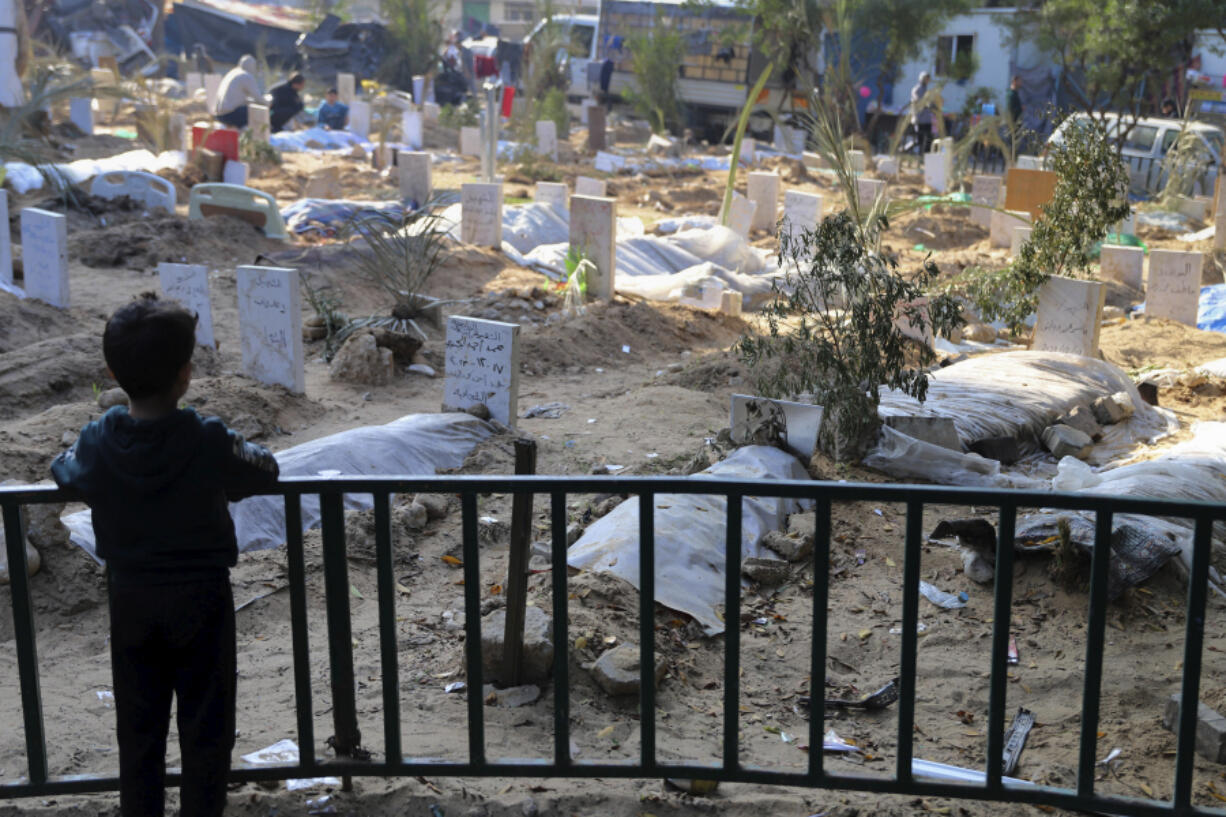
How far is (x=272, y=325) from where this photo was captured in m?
7.13

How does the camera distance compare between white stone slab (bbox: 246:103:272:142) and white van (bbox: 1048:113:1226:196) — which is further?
white stone slab (bbox: 246:103:272:142)

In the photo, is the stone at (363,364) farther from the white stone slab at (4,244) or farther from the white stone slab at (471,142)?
the white stone slab at (471,142)

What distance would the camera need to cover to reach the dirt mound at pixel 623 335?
8641 mm

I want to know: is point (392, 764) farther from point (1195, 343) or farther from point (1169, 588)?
point (1195, 343)

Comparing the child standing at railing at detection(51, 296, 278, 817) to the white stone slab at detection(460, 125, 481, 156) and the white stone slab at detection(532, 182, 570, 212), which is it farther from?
the white stone slab at detection(460, 125, 481, 156)

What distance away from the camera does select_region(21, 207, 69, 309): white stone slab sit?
874 centimetres

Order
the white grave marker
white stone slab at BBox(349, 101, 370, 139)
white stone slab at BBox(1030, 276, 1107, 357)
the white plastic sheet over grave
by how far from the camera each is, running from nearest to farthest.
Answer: the white plastic sheet over grave < white stone slab at BBox(1030, 276, 1107, 357) < the white grave marker < white stone slab at BBox(349, 101, 370, 139)

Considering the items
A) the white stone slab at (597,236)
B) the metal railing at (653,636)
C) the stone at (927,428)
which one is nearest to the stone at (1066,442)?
the stone at (927,428)

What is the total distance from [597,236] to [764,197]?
5.34 m

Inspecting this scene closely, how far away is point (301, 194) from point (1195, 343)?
11.6m

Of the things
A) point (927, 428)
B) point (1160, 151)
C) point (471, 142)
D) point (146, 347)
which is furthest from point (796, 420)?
point (471, 142)

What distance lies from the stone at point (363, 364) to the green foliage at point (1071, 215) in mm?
4544

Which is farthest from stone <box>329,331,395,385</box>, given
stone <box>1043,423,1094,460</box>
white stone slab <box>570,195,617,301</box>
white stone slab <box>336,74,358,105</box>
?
white stone slab <box>336,74,358,105</box>

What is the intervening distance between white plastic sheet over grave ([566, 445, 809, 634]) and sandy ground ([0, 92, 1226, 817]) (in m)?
0.12
